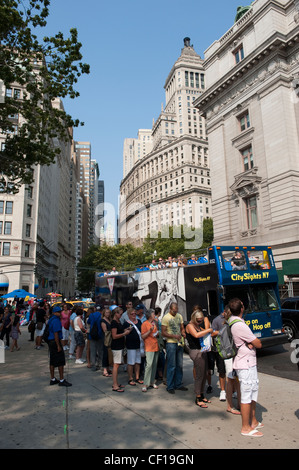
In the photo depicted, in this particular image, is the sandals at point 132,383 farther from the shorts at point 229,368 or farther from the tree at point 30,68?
the tree at point 30,68

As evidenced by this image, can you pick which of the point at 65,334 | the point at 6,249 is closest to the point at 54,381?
the point at 65,334

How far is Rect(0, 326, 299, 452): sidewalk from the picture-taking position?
4.57m

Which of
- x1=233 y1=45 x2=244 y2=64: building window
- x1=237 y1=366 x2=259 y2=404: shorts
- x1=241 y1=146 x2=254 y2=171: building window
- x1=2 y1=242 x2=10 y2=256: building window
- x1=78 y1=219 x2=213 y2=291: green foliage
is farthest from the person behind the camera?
x1=78 y1=219 x2=213 y2=291: green foliage

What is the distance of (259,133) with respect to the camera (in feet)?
96.5

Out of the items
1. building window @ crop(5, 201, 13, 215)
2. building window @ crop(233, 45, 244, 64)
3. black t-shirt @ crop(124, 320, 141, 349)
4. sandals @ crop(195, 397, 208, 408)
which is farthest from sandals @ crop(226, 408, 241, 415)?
building window @ crop(5, 201, 13, 215)

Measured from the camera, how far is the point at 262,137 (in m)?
29.1

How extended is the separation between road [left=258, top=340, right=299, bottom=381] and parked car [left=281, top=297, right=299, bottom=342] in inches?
29.8

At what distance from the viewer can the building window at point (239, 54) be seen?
32938 millimetres

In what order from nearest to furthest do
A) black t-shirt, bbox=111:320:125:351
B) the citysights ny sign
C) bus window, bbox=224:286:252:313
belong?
black t-shirt, bbox=111:320:125:351 → bus window, bbox=224:286:252:313 → the citysights ny sign

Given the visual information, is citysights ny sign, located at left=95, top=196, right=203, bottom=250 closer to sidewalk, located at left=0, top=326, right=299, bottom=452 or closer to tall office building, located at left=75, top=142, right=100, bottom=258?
tall office building, located at left=75, top=142, right=100, bottom=258

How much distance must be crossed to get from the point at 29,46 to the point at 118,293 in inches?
511

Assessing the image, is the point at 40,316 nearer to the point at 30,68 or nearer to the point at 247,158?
the point at 30,68

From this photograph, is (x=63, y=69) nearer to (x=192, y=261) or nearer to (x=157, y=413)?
(x=192, y=261)
